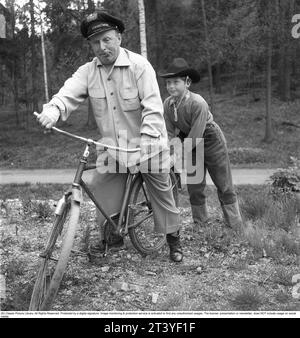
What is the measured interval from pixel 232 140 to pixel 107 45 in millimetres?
13698

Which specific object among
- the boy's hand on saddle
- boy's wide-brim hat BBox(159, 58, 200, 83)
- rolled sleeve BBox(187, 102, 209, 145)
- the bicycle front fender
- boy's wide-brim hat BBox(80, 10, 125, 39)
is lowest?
the bicycle front fender

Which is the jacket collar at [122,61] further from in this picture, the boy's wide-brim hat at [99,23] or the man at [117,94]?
the boy's wide-brim hat at [99,23]

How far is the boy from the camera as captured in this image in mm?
4586

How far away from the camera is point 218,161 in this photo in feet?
16.3

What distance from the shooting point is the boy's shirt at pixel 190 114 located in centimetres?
460

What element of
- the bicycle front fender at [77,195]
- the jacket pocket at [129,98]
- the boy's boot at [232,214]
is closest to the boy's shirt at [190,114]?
the boy's boot at [232,214]

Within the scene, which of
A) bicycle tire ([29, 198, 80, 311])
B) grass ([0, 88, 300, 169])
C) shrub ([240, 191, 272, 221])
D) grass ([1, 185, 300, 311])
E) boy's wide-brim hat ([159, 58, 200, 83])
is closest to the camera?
bicycle tire ([29, 198, 80, 311])

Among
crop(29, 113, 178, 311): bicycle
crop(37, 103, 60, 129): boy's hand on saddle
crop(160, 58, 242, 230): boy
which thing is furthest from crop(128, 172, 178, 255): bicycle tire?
crop(37, 103, 60, 129): boy's hand on saddle

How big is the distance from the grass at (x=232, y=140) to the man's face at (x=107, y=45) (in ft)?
31.4

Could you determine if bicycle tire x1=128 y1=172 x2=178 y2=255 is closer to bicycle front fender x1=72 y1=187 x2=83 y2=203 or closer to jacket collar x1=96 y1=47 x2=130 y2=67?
bicycle front fender x1=72 y1=187 x2=83 y2=203

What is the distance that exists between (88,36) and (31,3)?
16.8 m

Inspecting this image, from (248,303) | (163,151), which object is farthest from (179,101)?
(248,303)

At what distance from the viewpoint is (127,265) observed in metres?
4.11
